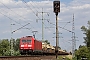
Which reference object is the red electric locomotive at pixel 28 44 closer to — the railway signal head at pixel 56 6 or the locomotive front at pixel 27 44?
the locomotive front at pixel 27 44

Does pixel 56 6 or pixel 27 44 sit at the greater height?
pixel 56 6

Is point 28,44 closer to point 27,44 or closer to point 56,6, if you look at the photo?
point 27,44

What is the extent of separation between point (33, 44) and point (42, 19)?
7018mm

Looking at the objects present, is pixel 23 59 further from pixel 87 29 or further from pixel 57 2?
pixel 87 29

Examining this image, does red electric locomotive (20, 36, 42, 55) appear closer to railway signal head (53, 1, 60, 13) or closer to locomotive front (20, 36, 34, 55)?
locomotive front (20, 36, 34, 55)

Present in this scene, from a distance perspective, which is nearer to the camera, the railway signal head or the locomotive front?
the railway signal head

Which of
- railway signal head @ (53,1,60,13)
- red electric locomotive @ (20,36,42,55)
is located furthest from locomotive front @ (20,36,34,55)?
railway signal head @ (53,1,60,13)

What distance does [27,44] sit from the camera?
59469 millimetres

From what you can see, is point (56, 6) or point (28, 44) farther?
point (28, 44)

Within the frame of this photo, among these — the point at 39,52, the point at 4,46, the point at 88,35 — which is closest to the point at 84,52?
the point at 39,52

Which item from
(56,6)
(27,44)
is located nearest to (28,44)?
(27,44)

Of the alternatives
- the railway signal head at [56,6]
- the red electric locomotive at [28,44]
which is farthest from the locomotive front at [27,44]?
the railway signal head at [56,6]

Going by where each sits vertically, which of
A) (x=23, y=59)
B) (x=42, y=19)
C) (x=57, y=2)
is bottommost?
(x=23, y=59)

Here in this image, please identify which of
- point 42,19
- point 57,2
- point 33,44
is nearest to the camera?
point 57,2
